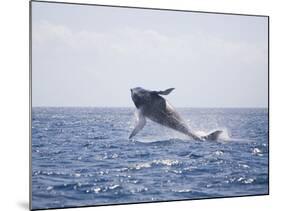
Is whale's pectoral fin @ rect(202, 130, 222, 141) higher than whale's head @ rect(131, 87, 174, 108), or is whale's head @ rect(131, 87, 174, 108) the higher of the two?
whale's head @ rect(131, 87, 174, 108)

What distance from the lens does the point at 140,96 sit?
21.2 ft

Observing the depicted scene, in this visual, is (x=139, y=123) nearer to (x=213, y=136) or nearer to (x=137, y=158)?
(x=137, y=158)

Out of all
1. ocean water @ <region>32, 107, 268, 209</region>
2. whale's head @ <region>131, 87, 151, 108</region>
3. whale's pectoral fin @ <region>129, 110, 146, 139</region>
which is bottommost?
ocean water @ <region>32, 107, 268, 209</region>

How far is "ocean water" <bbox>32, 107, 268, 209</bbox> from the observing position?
610 centimetres

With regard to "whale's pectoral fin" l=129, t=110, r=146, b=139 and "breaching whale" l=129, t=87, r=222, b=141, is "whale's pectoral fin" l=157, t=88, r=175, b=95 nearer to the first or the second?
"breaching whale" l=129, t=87, r=222, b=141

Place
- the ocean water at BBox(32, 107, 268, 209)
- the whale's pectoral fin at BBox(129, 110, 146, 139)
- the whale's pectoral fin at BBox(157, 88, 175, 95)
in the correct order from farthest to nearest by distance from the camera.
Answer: the whale's pectoral fin at BBox(157, 88, 175, 95), the whale's pectoral fin at BBox(129, 110, 146, 139), the ocean water at BBox(32, 107, 268, 209)

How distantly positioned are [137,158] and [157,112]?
565 millimetres

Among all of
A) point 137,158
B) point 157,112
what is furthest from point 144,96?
point 137,158

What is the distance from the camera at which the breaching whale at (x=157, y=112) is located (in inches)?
254

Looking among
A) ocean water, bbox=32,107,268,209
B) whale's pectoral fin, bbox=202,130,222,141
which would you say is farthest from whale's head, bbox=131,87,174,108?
whale's pectoral fin, bbox=202,130,222,141

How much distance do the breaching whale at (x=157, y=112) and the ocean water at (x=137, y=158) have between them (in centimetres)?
6
